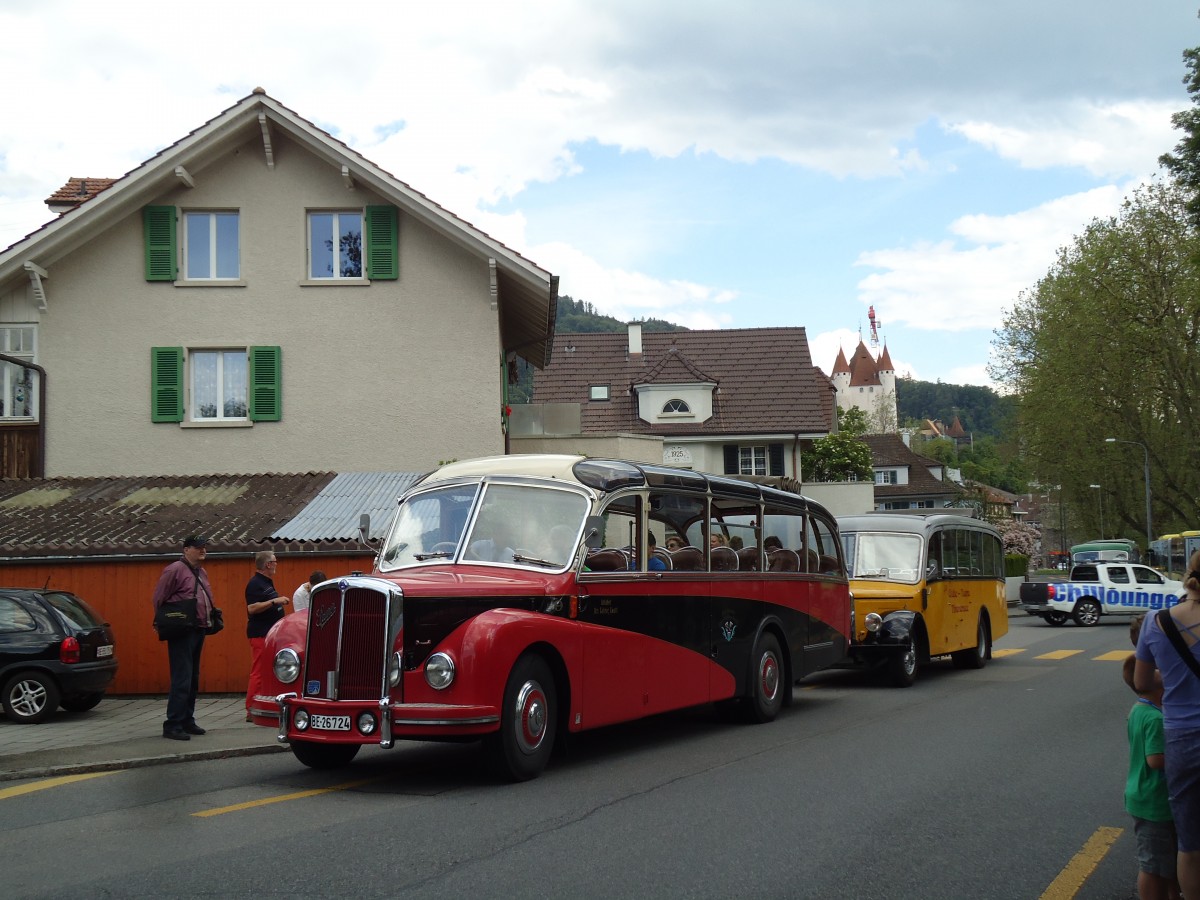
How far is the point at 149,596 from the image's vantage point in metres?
17.3

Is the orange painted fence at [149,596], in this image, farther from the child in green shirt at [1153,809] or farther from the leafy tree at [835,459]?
the leafy tree at [835,459]

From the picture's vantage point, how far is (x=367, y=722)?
876cm

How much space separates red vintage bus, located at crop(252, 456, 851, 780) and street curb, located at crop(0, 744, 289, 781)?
1.38m

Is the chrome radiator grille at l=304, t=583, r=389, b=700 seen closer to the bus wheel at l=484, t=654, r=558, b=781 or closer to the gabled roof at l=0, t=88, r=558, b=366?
the bus wheel at l=484, t=654, r=558, b=781

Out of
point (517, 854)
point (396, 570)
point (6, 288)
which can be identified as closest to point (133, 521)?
point (6, 288)

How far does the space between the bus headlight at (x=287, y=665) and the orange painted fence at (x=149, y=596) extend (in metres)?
7.74

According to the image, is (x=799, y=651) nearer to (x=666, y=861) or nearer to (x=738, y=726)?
(x=738, y=726)

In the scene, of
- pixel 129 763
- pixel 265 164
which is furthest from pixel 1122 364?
pixel 129 763

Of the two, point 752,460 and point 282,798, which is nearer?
point 282,798

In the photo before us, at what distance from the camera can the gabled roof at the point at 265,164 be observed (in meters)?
22.4

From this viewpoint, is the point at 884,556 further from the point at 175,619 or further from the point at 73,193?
the point at 73,193

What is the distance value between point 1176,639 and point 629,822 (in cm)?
370

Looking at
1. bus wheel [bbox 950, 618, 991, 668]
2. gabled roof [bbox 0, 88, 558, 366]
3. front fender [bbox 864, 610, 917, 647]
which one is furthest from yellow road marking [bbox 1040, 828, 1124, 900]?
gabled roof [bbox 0, 88, 558, 366]

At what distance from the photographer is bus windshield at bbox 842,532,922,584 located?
17.9 meters
